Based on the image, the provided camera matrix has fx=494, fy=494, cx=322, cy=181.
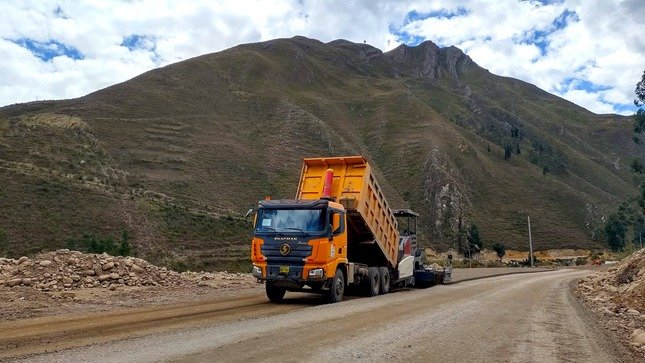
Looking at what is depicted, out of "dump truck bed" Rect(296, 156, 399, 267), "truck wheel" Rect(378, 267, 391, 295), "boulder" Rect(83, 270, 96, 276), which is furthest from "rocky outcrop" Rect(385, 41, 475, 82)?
"boulder" Rect(83, 270, 96, 276)

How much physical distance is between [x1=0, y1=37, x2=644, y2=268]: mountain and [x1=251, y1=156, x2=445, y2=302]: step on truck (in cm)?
2636

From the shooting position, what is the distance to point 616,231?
255 feet

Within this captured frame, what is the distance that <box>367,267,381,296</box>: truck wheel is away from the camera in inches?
618

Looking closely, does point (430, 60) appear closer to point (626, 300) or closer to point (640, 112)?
point (640, 112)

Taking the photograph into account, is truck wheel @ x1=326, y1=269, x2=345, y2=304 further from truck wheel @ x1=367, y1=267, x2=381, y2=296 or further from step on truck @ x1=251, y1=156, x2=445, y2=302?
truck wheel @ x1=367, y1=267, x2=381, y2=296

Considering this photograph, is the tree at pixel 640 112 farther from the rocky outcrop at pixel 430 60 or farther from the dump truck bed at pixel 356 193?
the rocky outcrop at pixel 430 60

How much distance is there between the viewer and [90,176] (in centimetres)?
5053

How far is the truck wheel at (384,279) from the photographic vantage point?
54.7 ft

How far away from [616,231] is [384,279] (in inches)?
2966

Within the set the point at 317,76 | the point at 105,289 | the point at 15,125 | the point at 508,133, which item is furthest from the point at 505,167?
the point at 105,289

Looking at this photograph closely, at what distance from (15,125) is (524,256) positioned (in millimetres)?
66582

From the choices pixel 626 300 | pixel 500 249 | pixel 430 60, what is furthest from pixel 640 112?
pixel 430 60

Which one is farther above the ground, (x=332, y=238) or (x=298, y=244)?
(x=332, y=238)

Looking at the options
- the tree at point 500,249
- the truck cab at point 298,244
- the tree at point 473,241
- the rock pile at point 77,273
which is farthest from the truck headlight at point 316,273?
the tree at point 500,249
